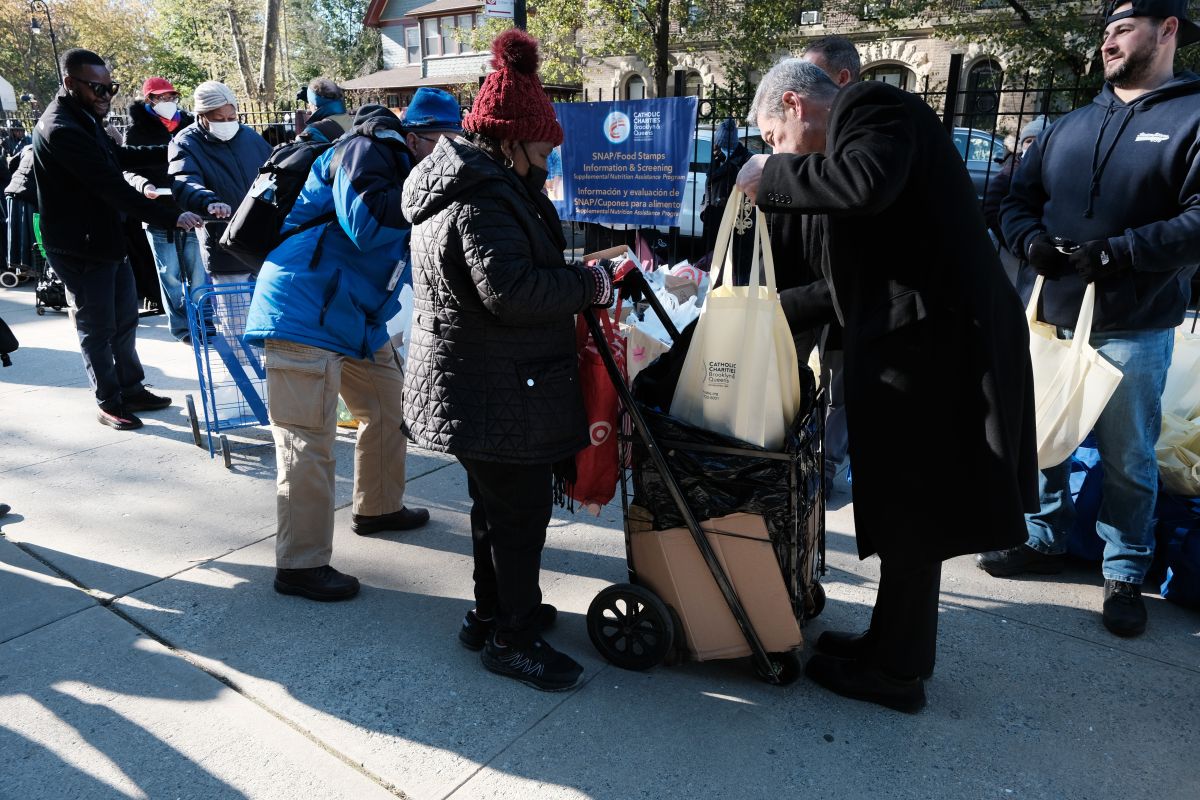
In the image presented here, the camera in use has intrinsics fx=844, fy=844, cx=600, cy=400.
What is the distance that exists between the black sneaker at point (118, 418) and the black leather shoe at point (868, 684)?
429 cm

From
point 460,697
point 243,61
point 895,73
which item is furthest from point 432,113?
point 895,73

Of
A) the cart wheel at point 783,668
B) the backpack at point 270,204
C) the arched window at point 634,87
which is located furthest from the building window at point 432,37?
the cart wheel at point 783,668

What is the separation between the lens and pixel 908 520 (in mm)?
2326

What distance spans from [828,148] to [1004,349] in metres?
0.71

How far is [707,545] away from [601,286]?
828mm

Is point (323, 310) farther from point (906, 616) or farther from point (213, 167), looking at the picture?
point (213, 167)

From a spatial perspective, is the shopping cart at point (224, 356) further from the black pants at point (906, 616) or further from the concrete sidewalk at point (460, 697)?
the black pants at point (906, 616)

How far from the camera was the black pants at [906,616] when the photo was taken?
7.95ft

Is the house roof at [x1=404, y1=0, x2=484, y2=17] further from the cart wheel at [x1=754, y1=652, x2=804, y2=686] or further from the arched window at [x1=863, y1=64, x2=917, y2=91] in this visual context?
the cart wheel at [x1=754, y1=652, x2=804, y2=686]

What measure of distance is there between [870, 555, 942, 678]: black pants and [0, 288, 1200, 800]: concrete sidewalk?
0.56ft

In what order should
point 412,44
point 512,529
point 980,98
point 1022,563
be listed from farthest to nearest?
point 412,44 < point 980,98 < point 1022,563 < point 512,529

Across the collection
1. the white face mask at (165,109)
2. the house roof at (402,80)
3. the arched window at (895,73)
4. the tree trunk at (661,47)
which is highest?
the house roof at (402,80)

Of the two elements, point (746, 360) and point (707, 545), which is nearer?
point (746, 360)

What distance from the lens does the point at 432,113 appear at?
3018 millimetres
